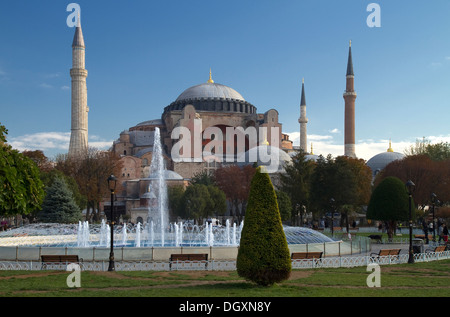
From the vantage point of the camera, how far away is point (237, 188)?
40938 mm

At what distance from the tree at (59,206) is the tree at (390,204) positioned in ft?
55.0

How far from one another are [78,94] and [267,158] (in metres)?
19.7

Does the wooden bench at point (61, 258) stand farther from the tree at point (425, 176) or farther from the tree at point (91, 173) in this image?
the tree at point (425, 176)

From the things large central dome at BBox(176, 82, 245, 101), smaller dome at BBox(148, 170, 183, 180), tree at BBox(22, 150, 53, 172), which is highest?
large central dome at BBox(176, 82, 245, 101)

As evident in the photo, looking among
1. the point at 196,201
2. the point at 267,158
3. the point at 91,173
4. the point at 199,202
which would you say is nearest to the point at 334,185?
the point at 199,202

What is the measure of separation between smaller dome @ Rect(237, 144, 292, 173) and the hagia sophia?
23 cm

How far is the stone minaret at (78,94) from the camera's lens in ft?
163

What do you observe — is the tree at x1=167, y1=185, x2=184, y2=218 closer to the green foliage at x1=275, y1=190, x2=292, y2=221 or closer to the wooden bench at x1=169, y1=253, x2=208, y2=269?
the green foliage at x1=275, y1=190, x2=292, y2=221

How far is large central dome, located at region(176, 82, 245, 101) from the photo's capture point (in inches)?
2468

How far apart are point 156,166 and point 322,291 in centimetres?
4255

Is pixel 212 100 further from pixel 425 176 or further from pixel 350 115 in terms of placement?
pixel 425 176

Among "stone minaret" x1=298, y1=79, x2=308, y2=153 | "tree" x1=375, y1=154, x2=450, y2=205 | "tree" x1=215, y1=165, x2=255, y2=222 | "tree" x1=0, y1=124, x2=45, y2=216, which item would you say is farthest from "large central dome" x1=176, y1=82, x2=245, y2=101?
"tree" x1=0, y1=124, x2=45, y2=216

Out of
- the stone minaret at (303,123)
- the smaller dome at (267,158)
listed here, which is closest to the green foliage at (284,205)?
the smaller dome at (267,158)

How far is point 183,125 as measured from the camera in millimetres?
55094
